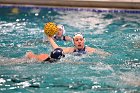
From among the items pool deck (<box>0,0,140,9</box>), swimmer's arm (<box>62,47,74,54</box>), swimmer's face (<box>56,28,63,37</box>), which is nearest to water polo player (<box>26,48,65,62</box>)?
swimmer's arm (<box>62,47,74,54</box>)

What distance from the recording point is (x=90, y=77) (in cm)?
256

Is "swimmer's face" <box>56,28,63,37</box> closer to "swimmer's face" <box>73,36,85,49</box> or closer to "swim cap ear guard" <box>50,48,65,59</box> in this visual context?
"swimmer's face" <box>73,36,85,49</box>

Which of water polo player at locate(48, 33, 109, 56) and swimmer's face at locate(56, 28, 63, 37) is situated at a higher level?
swimmer's face at locate(56, 28, 63, 37)

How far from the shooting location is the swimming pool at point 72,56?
2457 mm

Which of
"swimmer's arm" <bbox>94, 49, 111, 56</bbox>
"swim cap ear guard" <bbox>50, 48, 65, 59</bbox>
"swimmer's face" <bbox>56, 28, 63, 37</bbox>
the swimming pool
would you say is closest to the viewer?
the swimming pool

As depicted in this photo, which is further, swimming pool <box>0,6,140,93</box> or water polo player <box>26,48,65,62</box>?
water polo player <box>26,48,65,62</box>

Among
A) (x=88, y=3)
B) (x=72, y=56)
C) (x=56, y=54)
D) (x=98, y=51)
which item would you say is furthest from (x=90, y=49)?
(x=88, y=3)

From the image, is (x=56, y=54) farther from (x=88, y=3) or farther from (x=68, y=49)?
(x=88, y=3)

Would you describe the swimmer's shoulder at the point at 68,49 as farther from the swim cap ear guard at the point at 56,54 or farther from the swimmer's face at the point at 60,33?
the swimmer's face at the point at 60,33

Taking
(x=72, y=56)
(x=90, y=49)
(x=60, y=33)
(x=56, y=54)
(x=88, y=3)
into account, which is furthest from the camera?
(x=88, y=3)

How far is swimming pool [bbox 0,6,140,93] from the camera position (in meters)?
2.46

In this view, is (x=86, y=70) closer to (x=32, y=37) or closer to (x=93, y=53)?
(x=93, y=53)

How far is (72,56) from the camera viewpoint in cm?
294

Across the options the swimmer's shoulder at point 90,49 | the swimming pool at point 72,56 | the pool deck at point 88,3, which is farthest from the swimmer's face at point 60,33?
the pool deck at point 88,3
